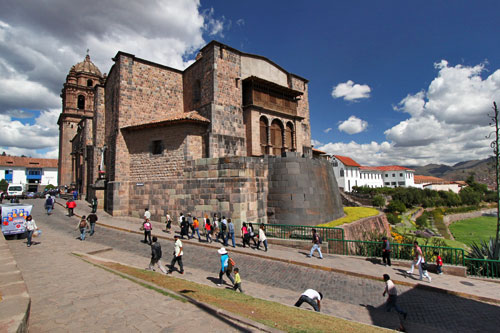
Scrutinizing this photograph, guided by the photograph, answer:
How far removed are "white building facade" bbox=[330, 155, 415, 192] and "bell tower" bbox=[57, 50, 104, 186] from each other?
57679 mm

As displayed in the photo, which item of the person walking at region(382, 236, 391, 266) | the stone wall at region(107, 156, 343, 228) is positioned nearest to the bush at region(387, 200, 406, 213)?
the stone wall at region(107, 156, 343, 228)

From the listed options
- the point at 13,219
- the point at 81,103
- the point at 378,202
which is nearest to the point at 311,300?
the point at 13,219

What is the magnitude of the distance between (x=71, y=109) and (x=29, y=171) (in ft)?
103

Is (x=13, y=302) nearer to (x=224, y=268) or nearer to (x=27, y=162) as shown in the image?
(x=224, y=268)

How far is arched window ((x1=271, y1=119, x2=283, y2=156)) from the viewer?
76.3 ft

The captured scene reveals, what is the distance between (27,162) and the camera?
63500mm

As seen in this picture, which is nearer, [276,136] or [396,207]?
[276,136]

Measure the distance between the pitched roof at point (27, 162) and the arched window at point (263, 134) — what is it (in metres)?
67.6

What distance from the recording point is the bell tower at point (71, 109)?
145 ft

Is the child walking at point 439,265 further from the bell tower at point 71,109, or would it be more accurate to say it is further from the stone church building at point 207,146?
the bell tower at point 71,109

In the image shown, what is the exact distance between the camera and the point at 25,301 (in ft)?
13.9

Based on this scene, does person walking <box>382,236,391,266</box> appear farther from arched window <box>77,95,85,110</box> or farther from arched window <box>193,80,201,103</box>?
arched window <box>77,95,85,110</box>

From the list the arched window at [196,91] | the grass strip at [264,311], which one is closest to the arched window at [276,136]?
the arched window at [196,91]

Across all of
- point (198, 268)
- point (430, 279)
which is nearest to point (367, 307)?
point (430, 279)
